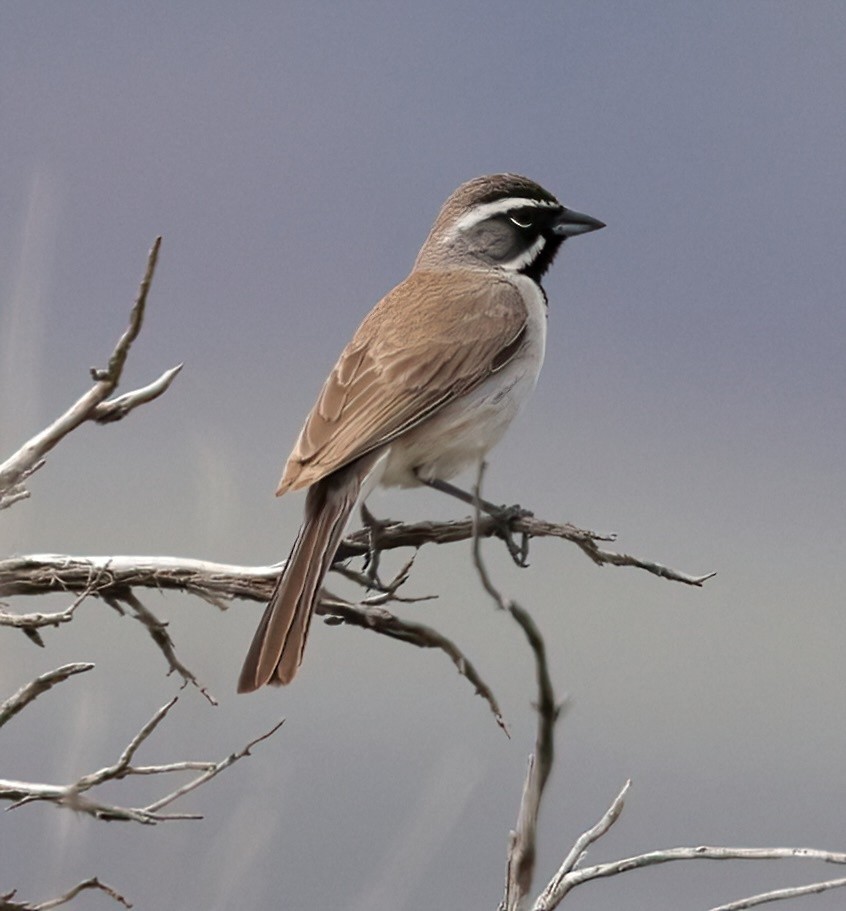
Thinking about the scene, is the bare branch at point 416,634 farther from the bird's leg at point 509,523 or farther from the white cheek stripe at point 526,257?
the white cheek stripe at point 526,257

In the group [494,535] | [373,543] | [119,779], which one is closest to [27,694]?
[119,779]

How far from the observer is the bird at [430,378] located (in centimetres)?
355

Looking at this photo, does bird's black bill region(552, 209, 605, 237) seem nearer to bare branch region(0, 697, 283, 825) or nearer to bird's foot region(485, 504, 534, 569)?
bird's foot region(485, 504, 534, 569)

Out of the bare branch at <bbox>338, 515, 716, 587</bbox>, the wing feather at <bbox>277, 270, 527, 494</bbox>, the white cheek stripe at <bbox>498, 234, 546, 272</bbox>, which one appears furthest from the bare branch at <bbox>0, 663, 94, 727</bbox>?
the white cheek stripe at <bbox>498, 234, 546, 272</bbox>

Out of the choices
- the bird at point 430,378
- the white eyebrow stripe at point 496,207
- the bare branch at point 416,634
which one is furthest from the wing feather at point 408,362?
the bare branch at point 416,634

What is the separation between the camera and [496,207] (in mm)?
5902

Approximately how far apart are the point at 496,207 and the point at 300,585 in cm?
295

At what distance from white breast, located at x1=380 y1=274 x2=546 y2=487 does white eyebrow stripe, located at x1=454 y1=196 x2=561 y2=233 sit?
34.8 inches

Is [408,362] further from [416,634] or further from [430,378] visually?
[416,634]

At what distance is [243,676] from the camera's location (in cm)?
316

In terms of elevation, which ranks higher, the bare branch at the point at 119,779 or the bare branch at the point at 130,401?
the bare branch at the point at 130,401

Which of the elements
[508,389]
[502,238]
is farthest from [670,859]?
[502,238]

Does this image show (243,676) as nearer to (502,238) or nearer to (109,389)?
(109,389)

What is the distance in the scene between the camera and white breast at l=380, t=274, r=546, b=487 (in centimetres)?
469
